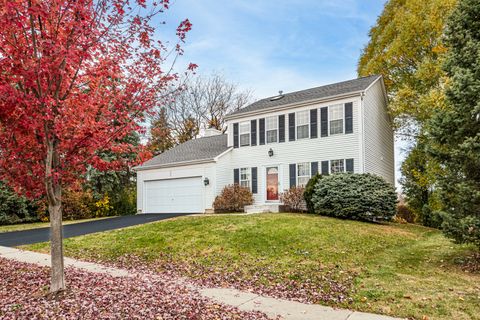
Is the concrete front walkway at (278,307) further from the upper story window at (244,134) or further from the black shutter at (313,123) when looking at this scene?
the upper story window at (244,134)

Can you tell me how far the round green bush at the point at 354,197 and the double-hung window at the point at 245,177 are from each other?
15.0 ft

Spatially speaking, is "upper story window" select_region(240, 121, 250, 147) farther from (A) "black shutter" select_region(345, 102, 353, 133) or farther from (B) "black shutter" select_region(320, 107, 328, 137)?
(A) "black shutter" select_region(345, 102, 353, 133)

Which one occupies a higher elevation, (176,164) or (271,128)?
(271,128)

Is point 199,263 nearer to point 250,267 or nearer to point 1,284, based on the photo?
point 250,267

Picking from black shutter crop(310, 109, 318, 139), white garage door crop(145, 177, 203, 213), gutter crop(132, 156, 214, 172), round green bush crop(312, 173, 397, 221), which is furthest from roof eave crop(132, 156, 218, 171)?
round green bush crop(312, 173, 397, 221)

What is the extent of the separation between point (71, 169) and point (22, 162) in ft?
2.37

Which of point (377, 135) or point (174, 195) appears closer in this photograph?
point (377, 135)

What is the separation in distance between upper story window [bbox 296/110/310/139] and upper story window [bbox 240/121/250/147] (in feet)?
9.39

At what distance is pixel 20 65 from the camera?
520 centimetres

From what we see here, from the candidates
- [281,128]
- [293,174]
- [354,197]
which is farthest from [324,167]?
[281,128]

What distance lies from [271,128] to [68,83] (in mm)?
12894

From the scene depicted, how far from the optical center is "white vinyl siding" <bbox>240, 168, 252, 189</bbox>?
1850 cm

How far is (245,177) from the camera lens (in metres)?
18.7

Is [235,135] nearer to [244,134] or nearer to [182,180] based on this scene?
[244,134]
